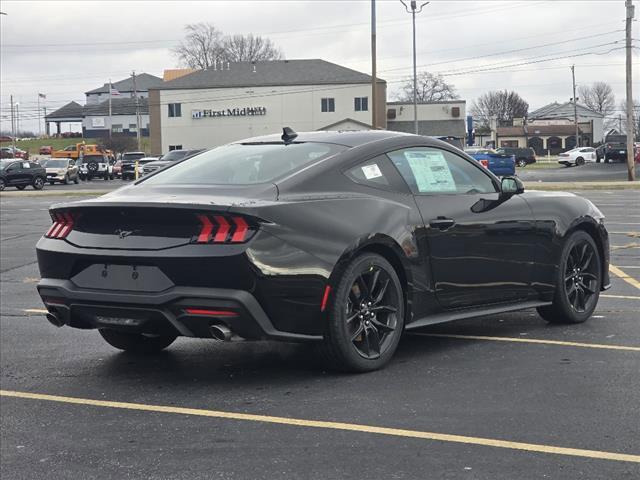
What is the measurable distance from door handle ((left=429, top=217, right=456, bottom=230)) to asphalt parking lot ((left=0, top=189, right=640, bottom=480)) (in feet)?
2.82

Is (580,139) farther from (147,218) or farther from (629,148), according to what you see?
(147,218)

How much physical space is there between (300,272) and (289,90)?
74483 millimetres

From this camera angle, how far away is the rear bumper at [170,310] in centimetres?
506

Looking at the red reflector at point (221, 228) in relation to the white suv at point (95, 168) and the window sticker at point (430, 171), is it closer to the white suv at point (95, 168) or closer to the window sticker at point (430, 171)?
the window sticker at point (430, 171)

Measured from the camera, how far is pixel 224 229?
202 inches

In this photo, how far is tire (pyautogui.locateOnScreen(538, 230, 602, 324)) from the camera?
7.06 meters

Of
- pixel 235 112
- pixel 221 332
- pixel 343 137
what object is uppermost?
pixel 235 112

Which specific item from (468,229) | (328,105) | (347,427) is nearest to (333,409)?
(347,427)

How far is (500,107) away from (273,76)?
2913 inches

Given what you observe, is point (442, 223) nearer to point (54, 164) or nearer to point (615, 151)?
point (54, 164)

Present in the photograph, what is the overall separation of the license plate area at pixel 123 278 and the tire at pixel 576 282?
3.24 metres

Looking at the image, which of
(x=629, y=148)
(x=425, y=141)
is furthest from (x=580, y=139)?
(x=425, y=141)

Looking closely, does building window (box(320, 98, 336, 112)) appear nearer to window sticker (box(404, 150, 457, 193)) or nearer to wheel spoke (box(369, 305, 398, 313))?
window sticker (box(404, 150, 457, 193))

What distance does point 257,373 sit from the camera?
Result: 19.3 feet
